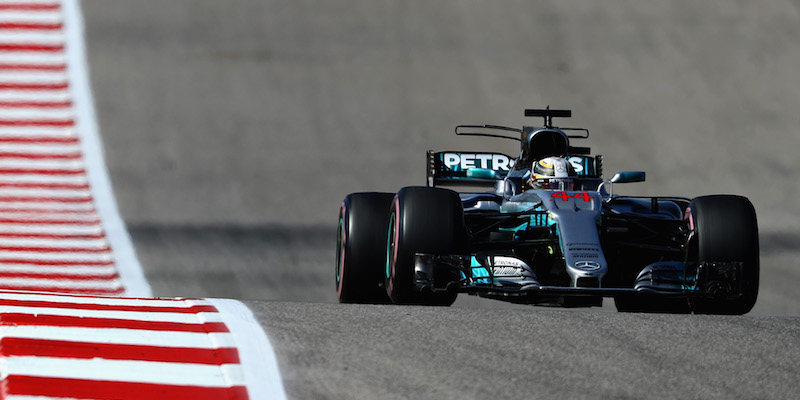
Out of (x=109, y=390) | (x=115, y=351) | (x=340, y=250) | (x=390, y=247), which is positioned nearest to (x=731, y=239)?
(x=390, y=247)

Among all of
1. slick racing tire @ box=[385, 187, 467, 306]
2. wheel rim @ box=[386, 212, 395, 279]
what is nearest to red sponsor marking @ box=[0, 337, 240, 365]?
slick racing tire @ box=[385, 187, 467, 306]

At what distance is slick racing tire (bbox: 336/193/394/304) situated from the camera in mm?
6402

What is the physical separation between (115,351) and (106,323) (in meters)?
0.42

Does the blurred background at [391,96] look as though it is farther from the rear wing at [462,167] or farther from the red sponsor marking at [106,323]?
the red sponsor marking at [106,323]

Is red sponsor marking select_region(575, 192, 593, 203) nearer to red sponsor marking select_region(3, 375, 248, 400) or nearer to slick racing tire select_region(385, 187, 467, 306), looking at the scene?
slick racing tire select_region(385, 187, 467, 306)

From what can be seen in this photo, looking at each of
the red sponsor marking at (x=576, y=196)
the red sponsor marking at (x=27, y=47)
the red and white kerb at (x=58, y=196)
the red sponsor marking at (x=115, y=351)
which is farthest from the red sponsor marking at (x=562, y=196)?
the red sponsor marking at (x=27, y=47)

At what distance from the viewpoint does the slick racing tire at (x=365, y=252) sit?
21.0ft

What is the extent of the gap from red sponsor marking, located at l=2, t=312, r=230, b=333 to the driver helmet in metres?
3.04

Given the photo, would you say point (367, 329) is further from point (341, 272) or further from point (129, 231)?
point (129, 231)

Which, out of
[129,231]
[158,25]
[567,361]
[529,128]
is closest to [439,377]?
[567,361]

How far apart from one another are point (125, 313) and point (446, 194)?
188 cm

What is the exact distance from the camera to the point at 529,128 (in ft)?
23.9

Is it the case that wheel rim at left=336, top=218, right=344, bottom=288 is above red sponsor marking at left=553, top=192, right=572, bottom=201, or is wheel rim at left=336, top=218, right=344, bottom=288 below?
below

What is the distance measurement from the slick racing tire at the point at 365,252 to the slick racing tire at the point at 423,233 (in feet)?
2.05
